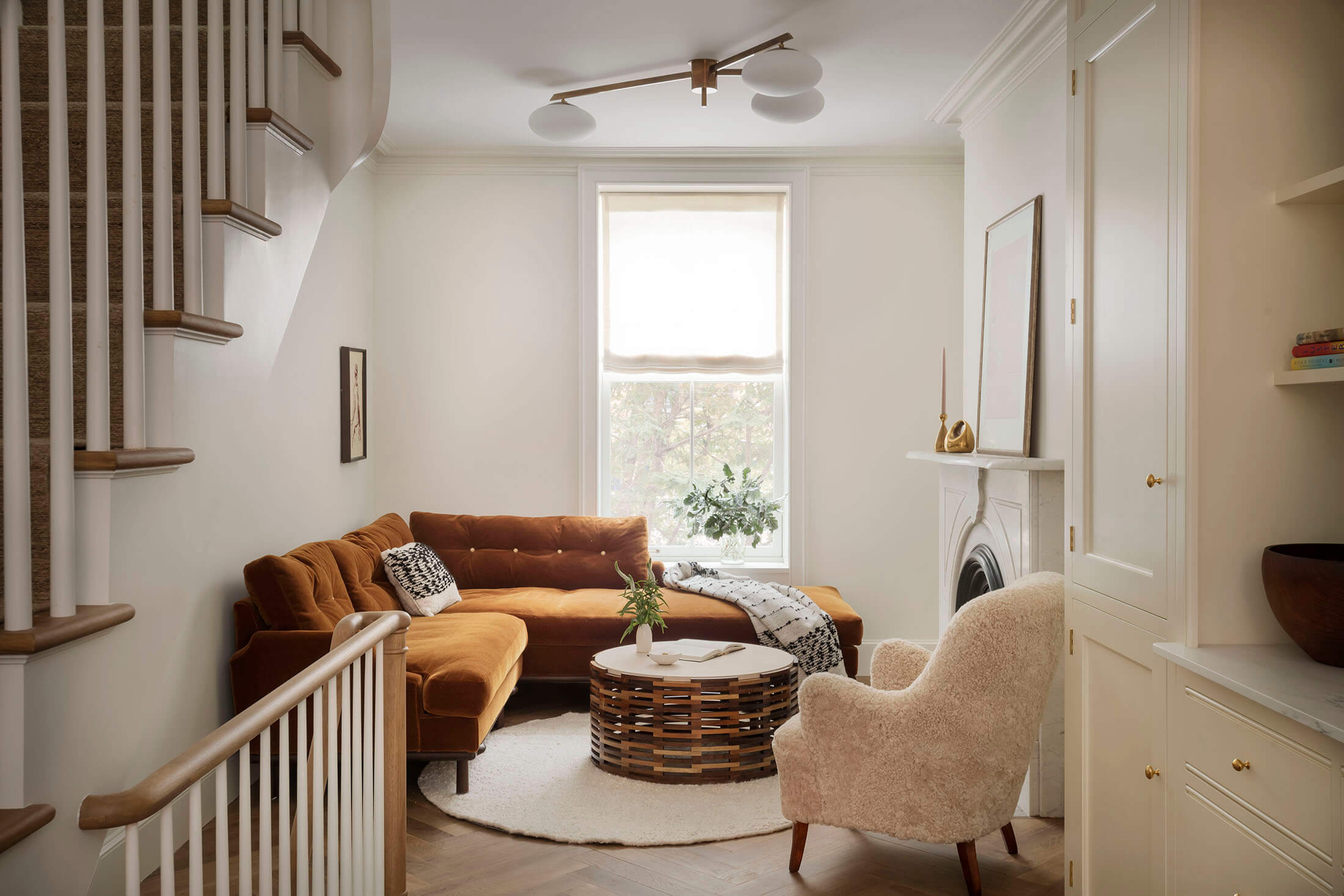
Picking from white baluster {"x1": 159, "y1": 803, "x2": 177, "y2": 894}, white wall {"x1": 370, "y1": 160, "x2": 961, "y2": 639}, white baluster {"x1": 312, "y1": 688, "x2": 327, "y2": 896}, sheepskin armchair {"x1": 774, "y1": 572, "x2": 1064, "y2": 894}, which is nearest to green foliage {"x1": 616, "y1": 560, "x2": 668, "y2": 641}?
sheepskin armchair {"x1": 774, "y1": 572, "x2": 1064, "y2": 894}

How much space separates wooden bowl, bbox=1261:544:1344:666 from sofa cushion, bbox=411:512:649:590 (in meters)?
3.59

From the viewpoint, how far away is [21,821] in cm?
112

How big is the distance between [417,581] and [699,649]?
144 centimetres

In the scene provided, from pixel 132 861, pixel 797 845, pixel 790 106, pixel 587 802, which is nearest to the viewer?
pixel 132 861

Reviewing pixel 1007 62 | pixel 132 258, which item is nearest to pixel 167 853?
pixel 132 258

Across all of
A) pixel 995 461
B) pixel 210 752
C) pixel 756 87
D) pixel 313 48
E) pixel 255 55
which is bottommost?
pixel 210 752

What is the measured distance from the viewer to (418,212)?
541 cm

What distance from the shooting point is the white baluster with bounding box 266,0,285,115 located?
6.84 feet

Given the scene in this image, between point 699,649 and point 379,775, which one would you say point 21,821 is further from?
point 699,649

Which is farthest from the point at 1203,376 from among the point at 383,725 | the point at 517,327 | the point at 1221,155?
the point at 517,327

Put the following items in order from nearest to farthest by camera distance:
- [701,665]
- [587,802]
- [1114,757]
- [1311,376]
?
[1311,376], [1114,757], [587,802], [701,665]

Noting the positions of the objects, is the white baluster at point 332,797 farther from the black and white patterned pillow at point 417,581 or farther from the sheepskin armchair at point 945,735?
the black and white patterned pillow at point 417,581

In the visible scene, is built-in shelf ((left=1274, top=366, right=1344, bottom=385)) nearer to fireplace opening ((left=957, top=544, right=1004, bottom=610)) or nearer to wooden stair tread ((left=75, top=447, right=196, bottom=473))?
fireplace opening ((left=957, top=544, right=1004, bottom=610))

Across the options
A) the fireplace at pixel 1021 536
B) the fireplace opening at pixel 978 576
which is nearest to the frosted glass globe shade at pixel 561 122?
the fireplace at pixel 1021 536
